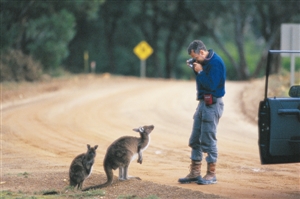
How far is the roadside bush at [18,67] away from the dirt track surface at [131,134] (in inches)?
52.0

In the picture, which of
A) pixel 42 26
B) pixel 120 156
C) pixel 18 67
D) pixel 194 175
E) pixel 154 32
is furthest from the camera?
pixel 154 32

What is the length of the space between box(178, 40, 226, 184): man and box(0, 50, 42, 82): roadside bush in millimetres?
21188

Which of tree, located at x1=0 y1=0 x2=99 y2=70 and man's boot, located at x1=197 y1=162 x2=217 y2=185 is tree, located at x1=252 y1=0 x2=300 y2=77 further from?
man's boot, located at x1=197 y1=162 x2=217 y2=185

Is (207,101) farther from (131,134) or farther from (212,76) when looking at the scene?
(131,134)

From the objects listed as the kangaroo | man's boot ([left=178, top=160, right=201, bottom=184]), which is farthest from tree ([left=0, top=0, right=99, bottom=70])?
man's boot ([left=178, top=160, right=201, bottom=184])

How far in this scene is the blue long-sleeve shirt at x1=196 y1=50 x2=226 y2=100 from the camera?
430 inches

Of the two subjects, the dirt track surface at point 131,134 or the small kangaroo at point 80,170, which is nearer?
the small kangaroo at point 80,170

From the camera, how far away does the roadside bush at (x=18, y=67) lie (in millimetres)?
32031

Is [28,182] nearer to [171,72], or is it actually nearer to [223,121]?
[223,121]

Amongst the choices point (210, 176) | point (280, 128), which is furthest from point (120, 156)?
point (280, 128)

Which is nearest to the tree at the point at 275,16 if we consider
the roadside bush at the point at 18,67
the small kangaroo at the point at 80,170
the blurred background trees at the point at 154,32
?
the blurred background trees at the point at 154,32

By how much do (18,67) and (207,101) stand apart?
76.0 feet

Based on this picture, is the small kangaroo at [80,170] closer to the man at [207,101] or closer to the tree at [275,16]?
the man at [207,101]

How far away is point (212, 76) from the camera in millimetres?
10922
